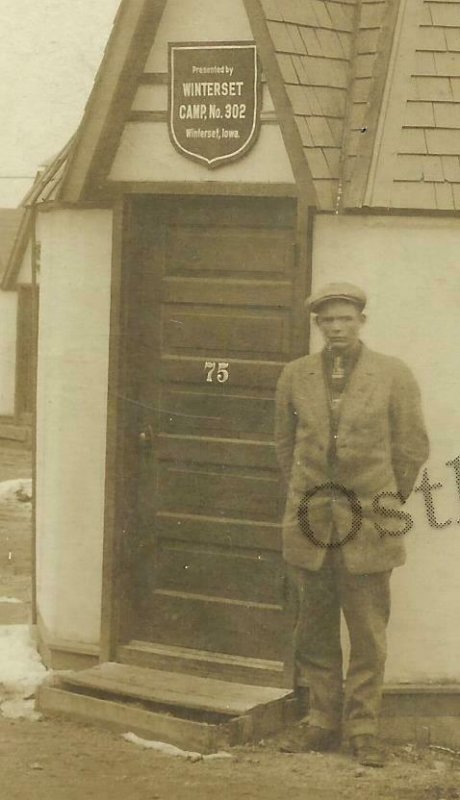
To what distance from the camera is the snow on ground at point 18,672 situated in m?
7.77

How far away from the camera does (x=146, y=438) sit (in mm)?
8055

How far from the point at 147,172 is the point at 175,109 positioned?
368 mm

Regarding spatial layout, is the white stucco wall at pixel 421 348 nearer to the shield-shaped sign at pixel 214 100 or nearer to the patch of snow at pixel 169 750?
the shield-shaped sign at pixel 214 100

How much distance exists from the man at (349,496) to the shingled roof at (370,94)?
2.08 feet

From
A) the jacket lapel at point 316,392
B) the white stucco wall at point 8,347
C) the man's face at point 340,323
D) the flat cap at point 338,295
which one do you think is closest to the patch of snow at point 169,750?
the jacket lapel at point 316,392

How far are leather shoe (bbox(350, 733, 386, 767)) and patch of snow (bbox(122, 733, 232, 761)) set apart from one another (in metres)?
0.60

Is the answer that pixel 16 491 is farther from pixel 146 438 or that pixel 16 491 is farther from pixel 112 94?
pixel 112 94

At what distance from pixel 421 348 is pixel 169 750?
2297 millimetres

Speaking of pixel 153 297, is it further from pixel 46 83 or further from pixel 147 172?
pixel 46 83

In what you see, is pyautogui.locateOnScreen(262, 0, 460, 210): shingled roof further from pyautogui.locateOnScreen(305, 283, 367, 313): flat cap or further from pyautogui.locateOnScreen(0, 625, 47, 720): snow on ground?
pyautogui.locateOnScreen(0, 625, 47, 720): snow on ground

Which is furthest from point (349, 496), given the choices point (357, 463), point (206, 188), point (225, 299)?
point (206, 188)

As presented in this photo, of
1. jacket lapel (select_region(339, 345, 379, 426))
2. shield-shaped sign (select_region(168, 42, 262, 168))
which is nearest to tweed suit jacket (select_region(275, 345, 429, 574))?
jacket lapel (select_region(339, 345, 379, 426))

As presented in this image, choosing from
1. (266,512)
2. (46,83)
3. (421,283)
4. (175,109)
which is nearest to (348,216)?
(421,283)

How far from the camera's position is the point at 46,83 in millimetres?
8383
